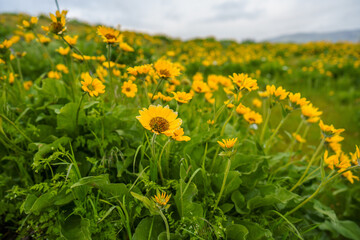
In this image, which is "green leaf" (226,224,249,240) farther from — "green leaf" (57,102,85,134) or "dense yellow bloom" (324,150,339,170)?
"green leaf" (57,102,85,134)

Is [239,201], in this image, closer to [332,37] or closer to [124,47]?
[124,47]

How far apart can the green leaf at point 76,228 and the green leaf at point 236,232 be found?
604 millimetres

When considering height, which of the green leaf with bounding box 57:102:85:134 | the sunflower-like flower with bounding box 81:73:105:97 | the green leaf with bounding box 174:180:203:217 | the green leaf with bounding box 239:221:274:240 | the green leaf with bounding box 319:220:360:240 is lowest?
the green leaf with bounding box 319:220:360:240

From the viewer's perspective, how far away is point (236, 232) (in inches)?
41.3

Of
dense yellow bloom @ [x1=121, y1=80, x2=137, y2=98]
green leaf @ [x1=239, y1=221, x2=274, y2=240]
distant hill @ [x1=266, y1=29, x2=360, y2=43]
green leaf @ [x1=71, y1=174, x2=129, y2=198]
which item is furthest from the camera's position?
distant hill @ [x1=266, y1=29, x2=360, y2=43]

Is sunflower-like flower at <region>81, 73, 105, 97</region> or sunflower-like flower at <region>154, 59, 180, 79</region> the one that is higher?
sunflower-like flower at <region>154, 59, 180, 79</region>

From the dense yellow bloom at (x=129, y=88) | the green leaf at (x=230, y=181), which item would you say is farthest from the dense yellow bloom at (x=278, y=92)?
the dense yellow bloom at (x=129, y=88)

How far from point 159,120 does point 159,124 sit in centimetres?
3

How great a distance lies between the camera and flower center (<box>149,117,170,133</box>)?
2.70ft

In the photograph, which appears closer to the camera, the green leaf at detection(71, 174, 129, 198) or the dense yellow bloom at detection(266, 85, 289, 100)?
the green leaf at detection(71, 174, 129, 198)

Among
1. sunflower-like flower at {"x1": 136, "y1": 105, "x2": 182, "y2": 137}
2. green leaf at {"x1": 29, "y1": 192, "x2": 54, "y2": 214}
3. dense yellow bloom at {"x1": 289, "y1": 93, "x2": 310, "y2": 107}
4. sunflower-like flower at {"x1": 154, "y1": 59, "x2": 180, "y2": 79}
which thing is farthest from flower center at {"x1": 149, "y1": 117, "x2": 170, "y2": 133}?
dense yellow bloom at {"x1": 289, "y1": 93, "x2": 310, "y2": 107}

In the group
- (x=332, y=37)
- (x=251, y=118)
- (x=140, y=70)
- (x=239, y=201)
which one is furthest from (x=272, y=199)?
(x=332, y=37)

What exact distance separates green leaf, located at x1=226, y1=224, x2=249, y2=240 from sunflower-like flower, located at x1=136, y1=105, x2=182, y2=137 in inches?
21.9

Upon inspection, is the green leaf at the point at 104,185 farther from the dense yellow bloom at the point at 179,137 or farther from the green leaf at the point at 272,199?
the green leaf at the point at 272,199
